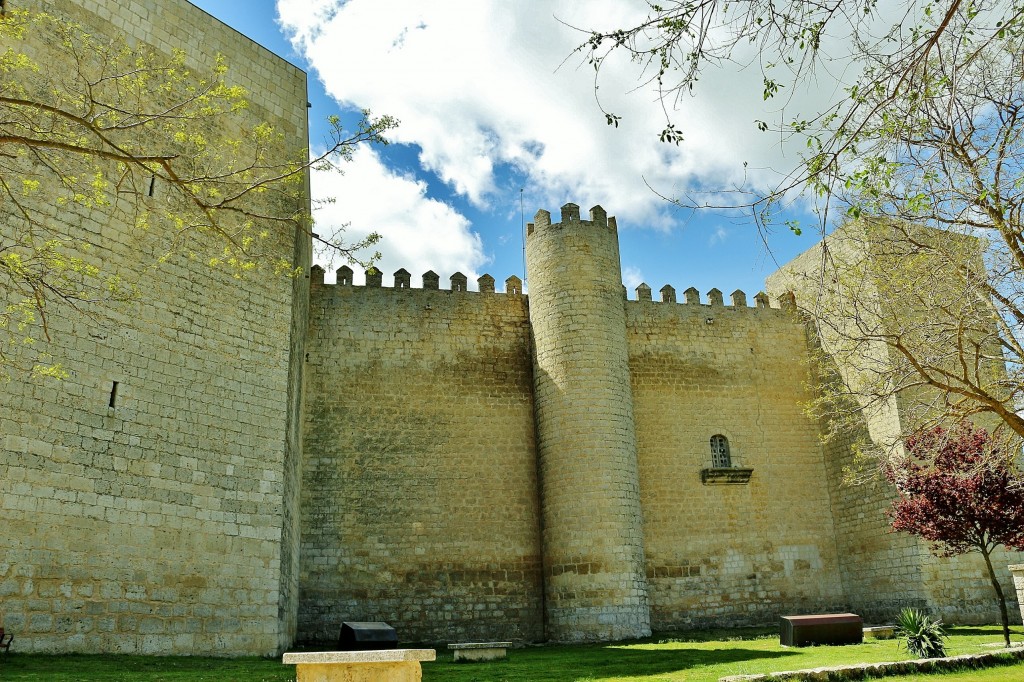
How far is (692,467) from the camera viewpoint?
17359 millimetres

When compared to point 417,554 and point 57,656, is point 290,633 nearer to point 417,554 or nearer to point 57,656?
point 417,554

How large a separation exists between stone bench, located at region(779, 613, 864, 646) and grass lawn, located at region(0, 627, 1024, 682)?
0.25 metres

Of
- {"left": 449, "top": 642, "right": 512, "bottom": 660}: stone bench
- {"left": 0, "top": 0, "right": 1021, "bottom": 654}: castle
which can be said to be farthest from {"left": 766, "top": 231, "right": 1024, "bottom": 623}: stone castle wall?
{"left": 449, "top": 642, "right": 512, "bottom": 660}: stone bench

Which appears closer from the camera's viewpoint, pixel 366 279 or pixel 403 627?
pixel 403 627

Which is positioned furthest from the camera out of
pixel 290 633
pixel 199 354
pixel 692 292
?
pixel 692 292

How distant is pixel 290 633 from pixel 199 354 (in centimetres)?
515

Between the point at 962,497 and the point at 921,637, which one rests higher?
the point at 962,497

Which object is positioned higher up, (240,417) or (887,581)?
(240,417)

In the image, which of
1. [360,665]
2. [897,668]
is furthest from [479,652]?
[360,665]

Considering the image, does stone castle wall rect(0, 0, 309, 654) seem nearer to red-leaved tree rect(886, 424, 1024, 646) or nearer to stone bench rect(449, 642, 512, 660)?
stone bench rect(449, 642, 512, 660)

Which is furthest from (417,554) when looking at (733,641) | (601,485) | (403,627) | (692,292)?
(692,292)

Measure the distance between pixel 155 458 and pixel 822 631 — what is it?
33.2ft

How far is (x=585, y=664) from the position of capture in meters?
10.6

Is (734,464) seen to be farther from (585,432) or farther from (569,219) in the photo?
(569,219)
